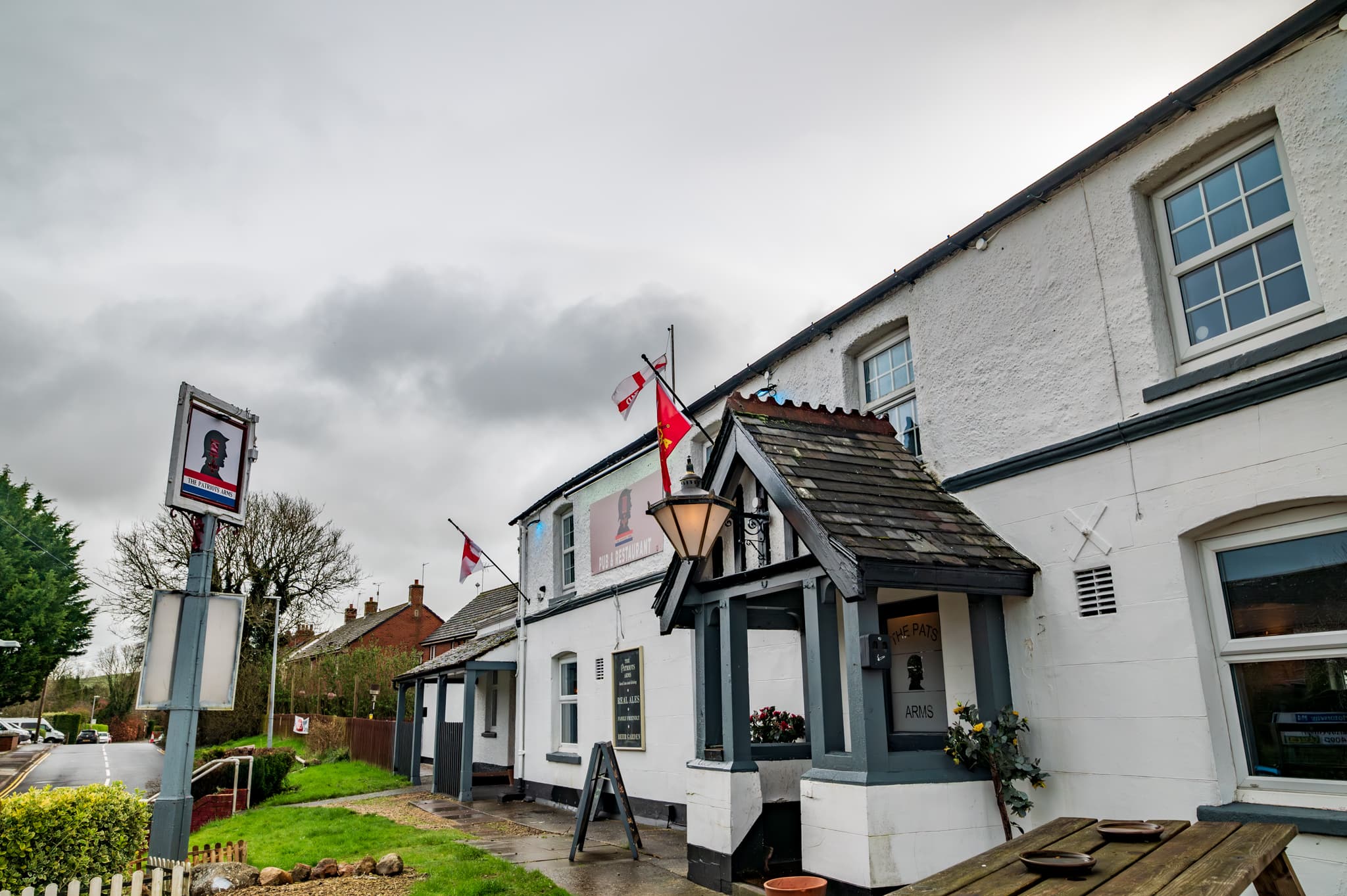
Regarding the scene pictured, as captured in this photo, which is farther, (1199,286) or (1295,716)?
(1199,286)

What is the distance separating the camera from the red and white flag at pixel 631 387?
462 inches

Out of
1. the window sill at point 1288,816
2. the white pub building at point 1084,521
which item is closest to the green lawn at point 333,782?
the white pub building at point 1084,521

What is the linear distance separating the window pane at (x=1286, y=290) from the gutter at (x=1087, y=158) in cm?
150

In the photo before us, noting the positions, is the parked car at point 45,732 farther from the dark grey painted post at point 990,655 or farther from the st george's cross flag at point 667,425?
the dark grey painted post at point 990,655

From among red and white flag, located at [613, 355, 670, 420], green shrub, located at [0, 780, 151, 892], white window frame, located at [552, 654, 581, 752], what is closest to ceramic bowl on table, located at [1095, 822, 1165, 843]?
green shrub, located at [0, 780, 151, 892]

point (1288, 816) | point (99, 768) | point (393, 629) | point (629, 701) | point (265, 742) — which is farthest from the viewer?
point (393, 629)

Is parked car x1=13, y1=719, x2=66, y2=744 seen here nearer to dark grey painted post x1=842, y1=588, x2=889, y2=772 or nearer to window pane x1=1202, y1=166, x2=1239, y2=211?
dark grey painted post x1=842, y1=588, x2=889, y2=772

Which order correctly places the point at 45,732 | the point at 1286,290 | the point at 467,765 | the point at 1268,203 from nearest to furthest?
the point at 1286,290, the point at 1268,203, the point at 467,765, the point at 45,732

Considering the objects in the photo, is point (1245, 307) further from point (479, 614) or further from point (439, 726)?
point (479, 614)

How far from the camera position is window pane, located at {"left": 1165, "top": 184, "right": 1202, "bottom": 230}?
702 centimetres

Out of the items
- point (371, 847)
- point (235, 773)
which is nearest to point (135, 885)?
point (371, 847)

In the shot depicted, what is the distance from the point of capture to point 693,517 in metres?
7.38

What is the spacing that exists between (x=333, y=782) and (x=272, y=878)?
14446 millimetres

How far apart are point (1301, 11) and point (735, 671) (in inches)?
265
